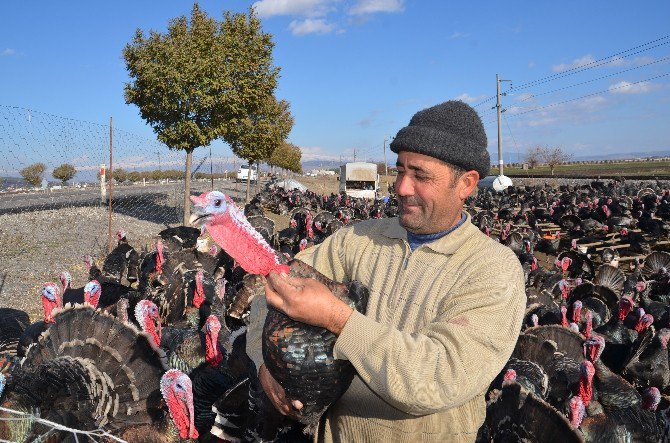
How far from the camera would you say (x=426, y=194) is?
6.15 feet

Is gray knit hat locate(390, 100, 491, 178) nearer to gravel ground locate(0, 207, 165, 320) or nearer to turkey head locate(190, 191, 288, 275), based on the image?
turkey head locate(190, 191, 288, 275)

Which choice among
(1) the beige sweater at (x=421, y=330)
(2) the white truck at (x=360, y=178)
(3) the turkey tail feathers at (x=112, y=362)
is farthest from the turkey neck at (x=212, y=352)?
(2) the white truck at (x=360, y=178)

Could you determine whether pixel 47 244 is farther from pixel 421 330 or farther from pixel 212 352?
pixel 421 330

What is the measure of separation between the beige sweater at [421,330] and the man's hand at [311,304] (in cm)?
4

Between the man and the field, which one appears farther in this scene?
the field

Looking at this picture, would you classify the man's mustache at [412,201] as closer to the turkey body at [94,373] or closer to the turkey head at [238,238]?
the turkey head at [238,238]

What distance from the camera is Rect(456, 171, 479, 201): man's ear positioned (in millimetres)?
1896

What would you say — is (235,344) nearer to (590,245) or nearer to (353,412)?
(353,412)

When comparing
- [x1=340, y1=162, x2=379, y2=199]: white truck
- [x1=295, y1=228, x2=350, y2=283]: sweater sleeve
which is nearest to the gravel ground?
[x1=295, y1=228, x2=350, y2=283]: sweater sleeve

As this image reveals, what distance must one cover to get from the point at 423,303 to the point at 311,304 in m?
0.51

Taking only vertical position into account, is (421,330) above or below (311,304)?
below

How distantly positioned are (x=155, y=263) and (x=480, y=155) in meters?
7.02

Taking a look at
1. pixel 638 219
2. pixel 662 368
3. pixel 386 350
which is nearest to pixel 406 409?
pixel 386 350

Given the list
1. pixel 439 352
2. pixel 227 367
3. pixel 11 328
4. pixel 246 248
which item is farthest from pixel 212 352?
pixel 11 328
